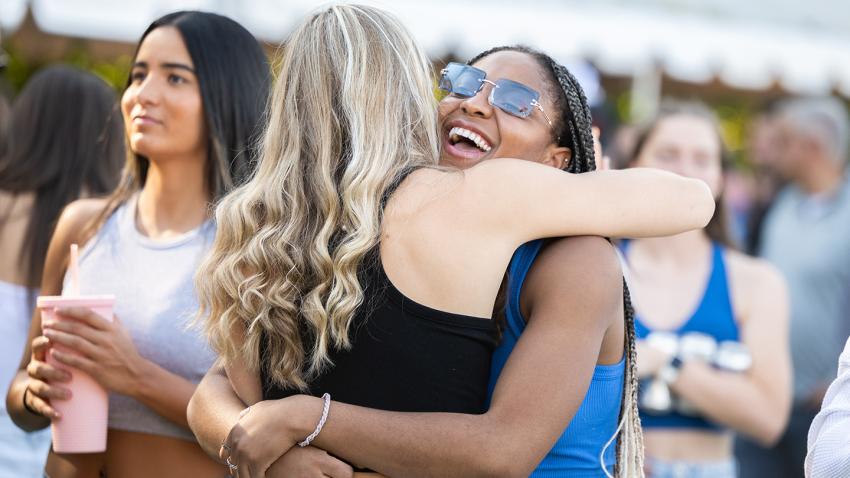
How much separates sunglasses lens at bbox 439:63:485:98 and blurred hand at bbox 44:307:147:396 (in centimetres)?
103

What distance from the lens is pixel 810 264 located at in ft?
18.9

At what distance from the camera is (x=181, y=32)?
2908 millimetres

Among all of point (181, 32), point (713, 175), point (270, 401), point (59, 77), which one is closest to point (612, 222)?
point (270, 401)

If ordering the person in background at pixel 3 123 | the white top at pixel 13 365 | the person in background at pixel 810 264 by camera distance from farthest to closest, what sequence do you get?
the person in background at pixel 810 264 < the person in background at pixel 3 123 < the white top at pixel 13 365

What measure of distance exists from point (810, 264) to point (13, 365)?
4.27 m

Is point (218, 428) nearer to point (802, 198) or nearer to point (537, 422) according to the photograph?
point (537, 422)

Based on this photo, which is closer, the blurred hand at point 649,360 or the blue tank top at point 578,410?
the blue tank top at point 578,410

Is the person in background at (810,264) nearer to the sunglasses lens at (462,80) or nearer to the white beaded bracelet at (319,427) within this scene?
the sunglasses lens at (462,80)

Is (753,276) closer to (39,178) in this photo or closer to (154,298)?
(154,298)

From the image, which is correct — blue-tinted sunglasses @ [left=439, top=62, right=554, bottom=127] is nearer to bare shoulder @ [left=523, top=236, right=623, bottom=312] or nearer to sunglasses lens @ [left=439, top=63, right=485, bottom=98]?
sunglasses lens @ [left=439, top=63, right=485, bottom=98]

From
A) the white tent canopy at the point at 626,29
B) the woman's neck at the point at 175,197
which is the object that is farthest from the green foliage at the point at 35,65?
the woman's neck at the point at 175,197

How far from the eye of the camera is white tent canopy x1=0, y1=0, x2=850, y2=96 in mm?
6770

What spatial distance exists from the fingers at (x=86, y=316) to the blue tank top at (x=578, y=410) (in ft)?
3.33

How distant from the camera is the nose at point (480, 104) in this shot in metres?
2.34
